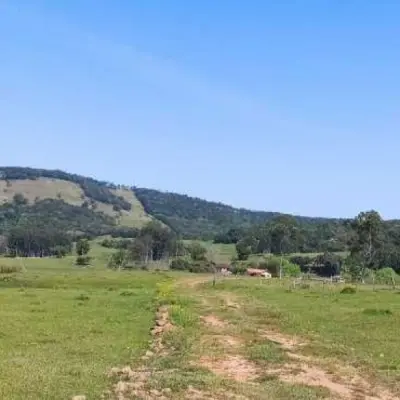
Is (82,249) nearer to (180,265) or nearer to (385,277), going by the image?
(180,265)

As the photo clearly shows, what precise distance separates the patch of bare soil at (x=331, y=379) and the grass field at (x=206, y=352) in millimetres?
36

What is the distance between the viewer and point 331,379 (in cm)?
A: 2073

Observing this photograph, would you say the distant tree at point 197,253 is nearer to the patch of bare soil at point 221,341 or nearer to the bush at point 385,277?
the bush at point 385,277

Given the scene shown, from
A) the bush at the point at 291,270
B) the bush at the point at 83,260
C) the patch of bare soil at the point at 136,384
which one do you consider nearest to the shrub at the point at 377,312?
the patch of bare soil at the point at 136,384

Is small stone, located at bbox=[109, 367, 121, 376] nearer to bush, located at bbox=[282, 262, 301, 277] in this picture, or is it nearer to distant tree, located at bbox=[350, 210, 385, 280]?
bush, located at bbox=[282, 262, 301, 277]

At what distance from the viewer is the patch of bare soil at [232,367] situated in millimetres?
21092

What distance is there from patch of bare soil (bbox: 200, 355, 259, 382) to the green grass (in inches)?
108

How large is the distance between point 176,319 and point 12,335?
9.67 metres

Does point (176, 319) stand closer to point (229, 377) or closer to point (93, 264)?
point (229, 377)

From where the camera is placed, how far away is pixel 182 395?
17.6 meters

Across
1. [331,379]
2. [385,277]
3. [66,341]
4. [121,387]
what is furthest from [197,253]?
[121,387]

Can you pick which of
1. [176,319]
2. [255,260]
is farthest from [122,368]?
[255,260]

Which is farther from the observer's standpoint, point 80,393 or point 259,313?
point 259,313

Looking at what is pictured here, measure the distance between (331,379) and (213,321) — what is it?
1727 cm
